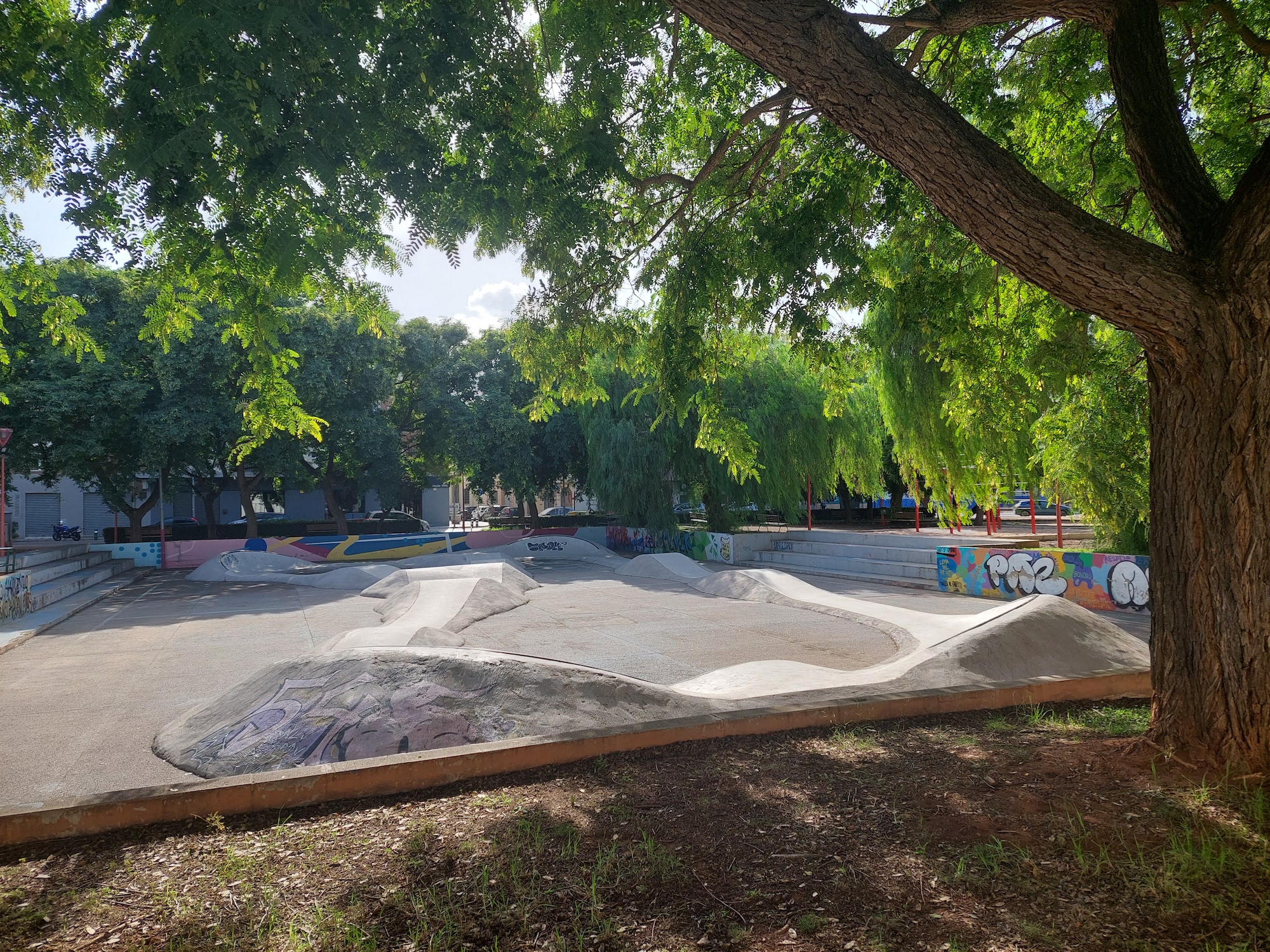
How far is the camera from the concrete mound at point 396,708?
538 centimetres

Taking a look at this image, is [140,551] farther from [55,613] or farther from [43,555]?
[55,613]

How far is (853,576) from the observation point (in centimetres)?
2152

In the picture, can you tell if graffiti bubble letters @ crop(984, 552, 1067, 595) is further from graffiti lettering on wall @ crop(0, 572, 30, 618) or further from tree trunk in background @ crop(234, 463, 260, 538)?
tree trunk in background @ crop(234, 463, 260, 538)

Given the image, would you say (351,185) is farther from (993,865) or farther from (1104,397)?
(1104,397)

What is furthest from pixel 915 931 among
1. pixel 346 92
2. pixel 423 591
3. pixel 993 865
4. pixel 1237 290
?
pixel 423 591

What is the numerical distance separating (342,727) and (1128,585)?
45.2 ft

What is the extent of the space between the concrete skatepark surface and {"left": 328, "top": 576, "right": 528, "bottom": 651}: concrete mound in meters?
0.23

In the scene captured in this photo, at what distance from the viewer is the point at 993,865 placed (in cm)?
317

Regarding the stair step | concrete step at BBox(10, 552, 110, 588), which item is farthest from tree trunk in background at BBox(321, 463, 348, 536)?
concrete step at BBox(10, 552, 110, 588)

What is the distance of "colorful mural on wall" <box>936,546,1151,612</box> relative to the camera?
13.9m

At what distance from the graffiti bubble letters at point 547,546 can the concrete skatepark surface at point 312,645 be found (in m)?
10.5

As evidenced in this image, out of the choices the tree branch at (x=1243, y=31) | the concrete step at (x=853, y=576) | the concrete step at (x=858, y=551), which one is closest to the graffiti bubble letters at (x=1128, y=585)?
the concrete step at (x=853, y=576)

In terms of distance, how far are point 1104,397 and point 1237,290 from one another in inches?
Answer: 166

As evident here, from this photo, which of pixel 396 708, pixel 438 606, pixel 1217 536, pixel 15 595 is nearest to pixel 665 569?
pixel 438 606
